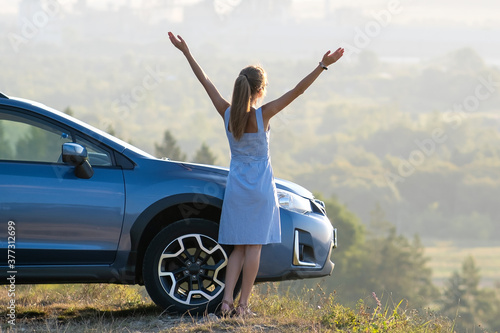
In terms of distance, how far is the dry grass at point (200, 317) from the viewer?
4309 millimetres

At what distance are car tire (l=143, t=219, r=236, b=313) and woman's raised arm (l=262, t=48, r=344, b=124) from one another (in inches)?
31.8

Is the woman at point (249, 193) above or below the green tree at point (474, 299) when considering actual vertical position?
above

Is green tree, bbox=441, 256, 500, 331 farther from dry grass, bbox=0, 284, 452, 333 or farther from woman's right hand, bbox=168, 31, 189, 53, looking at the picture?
woman's right hand, bbox=168, 31, 189, 53

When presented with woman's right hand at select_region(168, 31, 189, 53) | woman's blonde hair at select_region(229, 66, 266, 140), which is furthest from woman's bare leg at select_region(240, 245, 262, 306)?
woman's right hand at select_region(168, 31, 189, 53)

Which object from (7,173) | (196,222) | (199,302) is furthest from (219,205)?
(7,173)

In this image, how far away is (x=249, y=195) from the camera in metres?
4.39

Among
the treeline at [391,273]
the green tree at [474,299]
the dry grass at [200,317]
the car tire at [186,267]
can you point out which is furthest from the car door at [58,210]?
the green tree at [474,299]

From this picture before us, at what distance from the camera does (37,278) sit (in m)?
4.27

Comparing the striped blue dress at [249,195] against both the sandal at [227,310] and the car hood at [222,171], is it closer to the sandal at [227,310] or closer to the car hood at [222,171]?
the car hood at [222,171]

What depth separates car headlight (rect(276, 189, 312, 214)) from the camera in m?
4.67

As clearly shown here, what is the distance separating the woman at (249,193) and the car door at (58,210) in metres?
0.70

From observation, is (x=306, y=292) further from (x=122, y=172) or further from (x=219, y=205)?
(x=122, y=172)

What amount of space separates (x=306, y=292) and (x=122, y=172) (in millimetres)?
2132

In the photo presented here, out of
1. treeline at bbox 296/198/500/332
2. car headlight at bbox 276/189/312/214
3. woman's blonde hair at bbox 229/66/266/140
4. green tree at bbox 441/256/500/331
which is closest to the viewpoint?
woman's blonde hair at bbox 229/66/266/140
